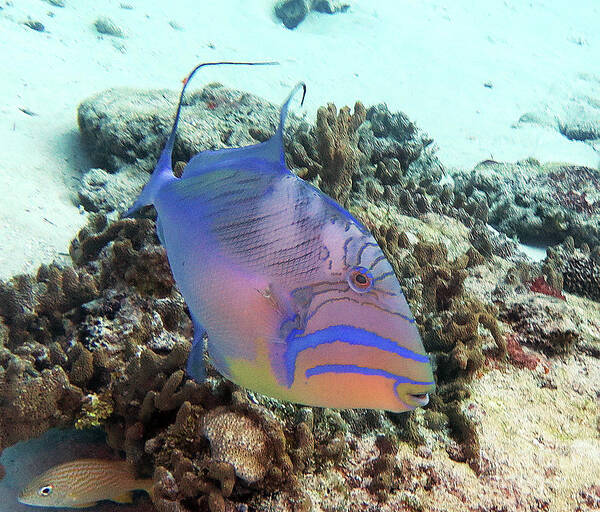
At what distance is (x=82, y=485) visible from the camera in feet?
7.07

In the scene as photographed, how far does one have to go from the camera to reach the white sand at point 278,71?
5539mm

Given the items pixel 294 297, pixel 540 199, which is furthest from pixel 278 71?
pixel 294 297

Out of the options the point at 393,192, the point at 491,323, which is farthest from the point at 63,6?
the point at 491,323

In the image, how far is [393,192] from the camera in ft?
16.0

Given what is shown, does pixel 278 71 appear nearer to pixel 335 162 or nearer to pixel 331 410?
pixel 335 162

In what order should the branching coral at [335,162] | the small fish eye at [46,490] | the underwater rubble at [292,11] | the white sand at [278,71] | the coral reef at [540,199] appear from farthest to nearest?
the underwater rubble at [292,11] < the coral reef at [540,199] < the white sand at [278,71] < the branching coral at [335,162] < the small fish eye at [46,490]

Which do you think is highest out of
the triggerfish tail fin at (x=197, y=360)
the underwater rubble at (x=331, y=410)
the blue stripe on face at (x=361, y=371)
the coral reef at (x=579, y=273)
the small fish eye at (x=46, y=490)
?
the blue stripe on face at (x=361, y=371)

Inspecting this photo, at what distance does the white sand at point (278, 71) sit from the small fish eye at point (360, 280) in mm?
3838

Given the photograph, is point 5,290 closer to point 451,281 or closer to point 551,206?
point 451,281

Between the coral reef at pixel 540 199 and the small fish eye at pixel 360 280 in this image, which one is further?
the coral reef at pixel 540 199

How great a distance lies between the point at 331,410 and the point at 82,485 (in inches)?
50.3

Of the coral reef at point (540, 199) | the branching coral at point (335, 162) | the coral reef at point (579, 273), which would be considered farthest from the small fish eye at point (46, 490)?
the coral reef at point (540, 199)

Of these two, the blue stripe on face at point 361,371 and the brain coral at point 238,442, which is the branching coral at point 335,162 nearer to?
the brain coral at point 238,442

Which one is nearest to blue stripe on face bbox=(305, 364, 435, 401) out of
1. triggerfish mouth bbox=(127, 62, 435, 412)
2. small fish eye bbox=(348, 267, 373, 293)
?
triggerfish mouth bbox=(127, 62, 435, 412)
